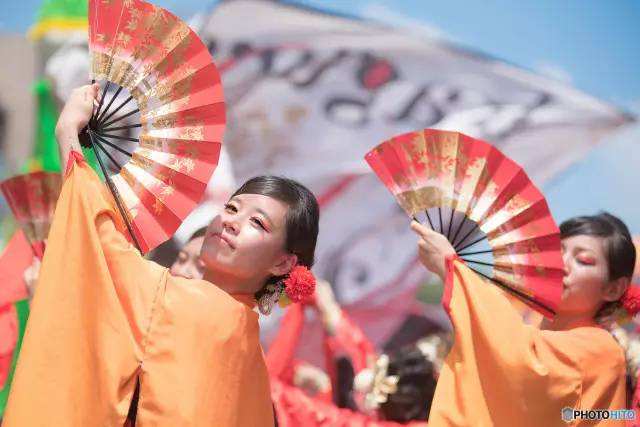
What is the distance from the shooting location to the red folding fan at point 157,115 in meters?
2.39

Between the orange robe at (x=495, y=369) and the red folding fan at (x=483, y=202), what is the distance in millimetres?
169

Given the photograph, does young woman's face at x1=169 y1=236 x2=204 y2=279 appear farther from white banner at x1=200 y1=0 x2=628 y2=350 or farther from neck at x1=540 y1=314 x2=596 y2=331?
white banner at x1=200 y1=0 x2=628 y2=350

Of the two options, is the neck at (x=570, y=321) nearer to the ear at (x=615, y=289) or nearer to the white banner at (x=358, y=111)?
the ear at (x=615, y=289)

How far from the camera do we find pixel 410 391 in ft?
12.2

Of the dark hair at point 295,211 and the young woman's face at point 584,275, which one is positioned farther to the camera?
the young woman's face at point 584,275

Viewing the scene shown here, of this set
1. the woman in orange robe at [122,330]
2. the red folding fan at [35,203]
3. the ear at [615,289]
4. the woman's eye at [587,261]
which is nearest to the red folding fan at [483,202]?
the woman's eye at [587,261]

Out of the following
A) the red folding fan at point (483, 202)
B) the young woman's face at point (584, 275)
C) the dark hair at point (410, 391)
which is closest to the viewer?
the red folding fan at point (483, 202)

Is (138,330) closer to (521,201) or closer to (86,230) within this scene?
(86,230)

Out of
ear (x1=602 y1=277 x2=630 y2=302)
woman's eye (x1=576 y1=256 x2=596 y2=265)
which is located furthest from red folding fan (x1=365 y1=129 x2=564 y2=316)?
ear (x1=602 y1=277 x2=630 y2=302)

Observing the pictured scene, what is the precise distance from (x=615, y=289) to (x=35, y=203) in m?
2.45

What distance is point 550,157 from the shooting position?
6.80 m

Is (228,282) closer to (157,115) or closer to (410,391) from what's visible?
(157,115)

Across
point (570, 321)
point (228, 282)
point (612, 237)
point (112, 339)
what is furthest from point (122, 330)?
point (612, 237)

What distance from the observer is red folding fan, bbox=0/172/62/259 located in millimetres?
3088
